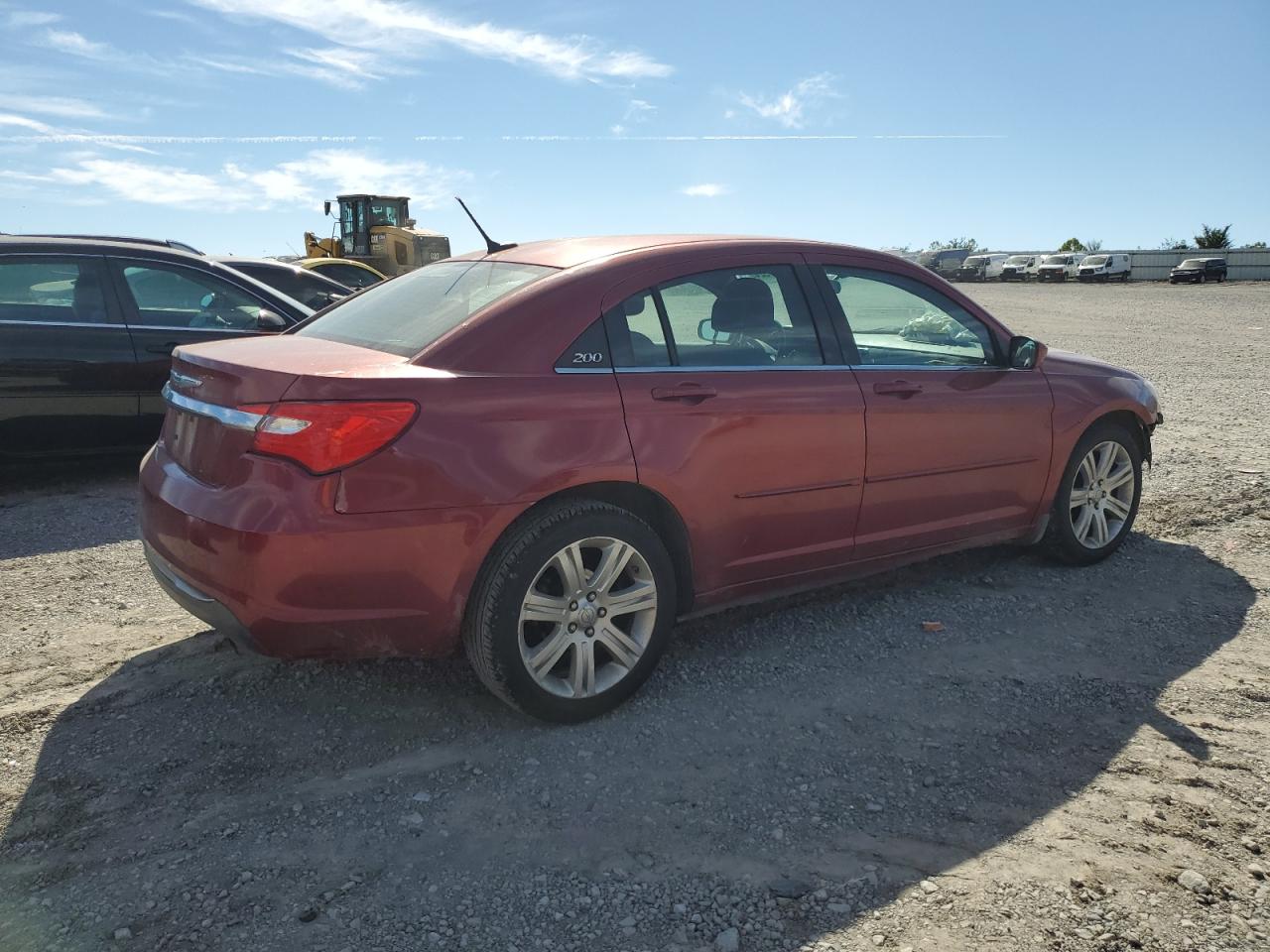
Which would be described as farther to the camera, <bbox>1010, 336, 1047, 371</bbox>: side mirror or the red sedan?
<bbox>1010, 336, 1047, 371</bbox>: side mirror

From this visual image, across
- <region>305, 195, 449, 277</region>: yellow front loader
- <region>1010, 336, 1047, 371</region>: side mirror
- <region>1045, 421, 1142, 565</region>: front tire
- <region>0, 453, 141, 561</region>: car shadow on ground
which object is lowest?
<region>0, 453, 141, 561</region>: car shadow on ground

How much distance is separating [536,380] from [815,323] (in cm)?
135

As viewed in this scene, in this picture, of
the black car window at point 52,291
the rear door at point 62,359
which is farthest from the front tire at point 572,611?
the black car window at point 52,291

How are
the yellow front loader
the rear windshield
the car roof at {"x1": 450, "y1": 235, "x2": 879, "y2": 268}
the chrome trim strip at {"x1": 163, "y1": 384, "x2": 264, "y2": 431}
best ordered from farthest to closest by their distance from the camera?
the yellow front loader, the car roof at {"x1": 450, "y1": 235, "x2": 879, "y2": 268}, the rear windshield, the chrome trim strip at {"x1": 163, "y1": 384, "x2": 264, "y2": 431}

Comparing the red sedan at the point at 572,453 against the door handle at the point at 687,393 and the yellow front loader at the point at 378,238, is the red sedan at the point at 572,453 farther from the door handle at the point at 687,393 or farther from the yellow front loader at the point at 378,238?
the yellow front loader at the point at 378,238

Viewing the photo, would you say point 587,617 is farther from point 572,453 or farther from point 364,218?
point 364,218

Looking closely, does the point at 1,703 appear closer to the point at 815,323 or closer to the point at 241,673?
the point at 241,673

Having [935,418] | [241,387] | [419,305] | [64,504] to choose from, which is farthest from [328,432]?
[64,504]

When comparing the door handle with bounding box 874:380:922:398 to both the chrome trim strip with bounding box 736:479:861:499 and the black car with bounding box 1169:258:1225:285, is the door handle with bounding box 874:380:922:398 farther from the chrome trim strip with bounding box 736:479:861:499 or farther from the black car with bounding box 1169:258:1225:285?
the black car with bounding box 1169:258:1225:285

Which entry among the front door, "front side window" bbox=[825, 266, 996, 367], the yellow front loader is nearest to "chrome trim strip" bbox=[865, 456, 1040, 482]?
the front door

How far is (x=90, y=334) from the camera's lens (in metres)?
6.71

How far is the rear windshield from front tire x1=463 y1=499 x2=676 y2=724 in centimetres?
76

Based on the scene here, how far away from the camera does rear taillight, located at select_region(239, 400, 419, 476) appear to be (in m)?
3.07

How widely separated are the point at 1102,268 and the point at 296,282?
5026 centimetres
